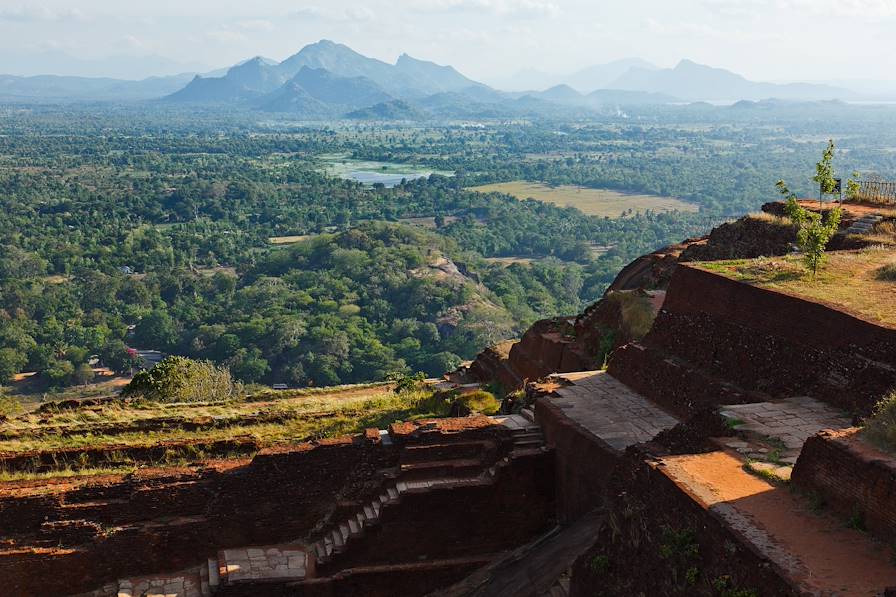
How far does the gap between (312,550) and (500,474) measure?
3134 mm

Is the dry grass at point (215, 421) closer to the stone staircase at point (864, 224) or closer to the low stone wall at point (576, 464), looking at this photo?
the low stone wall at point (576, 464)

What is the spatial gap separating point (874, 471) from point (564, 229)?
10628 centimetres

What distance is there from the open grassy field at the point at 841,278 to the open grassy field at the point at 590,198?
113 m

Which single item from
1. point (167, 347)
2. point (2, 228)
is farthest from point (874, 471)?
point (2, 228)

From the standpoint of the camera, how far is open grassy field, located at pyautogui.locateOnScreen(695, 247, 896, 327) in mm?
12852

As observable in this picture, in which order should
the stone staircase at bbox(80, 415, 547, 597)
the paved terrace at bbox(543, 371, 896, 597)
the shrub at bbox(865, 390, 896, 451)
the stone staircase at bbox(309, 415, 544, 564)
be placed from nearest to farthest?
the paved terrace at bbox(543, 371, 896, 597), the shrub at bbox(865, 390, 896, 451), the stone staircase at bbox(80, 415, 547, 597), the stone staircase at bbox(309, 415, 544, 564)

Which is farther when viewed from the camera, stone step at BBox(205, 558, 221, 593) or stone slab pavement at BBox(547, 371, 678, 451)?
stone slab pavement at BBox(547, 371, 678, 451)

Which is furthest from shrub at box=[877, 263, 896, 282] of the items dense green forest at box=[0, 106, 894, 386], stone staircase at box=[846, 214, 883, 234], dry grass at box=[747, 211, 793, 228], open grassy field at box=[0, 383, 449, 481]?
dense green forest at box=[0, 106, 894, 386]

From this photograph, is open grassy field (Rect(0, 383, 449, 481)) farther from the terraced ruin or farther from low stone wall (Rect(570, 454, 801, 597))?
low stone wall (Rect(570, 454, 801, 597))

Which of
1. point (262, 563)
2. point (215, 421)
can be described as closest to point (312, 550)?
point (262, 563)

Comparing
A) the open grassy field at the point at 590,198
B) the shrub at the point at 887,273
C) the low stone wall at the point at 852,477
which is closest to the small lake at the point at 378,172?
the open grassy field at the point at 590,198

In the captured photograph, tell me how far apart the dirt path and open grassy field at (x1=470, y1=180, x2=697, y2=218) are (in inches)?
4715

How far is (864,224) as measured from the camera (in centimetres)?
1880

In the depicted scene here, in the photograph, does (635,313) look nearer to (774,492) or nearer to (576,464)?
(576,464)
